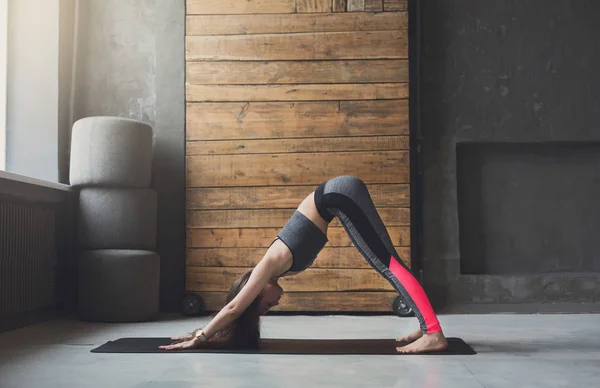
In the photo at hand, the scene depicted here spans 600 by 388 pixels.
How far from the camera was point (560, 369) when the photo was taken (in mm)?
2748

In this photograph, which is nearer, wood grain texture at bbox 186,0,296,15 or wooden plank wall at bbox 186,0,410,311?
wooden plank wall at bbox 186,0,410,311

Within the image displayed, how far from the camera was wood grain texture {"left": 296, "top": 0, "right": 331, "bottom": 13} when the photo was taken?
5.27 metres

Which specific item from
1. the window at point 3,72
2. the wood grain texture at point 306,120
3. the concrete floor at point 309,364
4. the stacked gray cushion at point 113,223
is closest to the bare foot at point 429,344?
the concrete floor at point 309,364

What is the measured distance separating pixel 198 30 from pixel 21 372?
3.27 meters

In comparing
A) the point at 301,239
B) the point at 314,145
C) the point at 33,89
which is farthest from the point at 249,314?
the point at 33,89

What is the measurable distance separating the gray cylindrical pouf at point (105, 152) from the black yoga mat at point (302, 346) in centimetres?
147

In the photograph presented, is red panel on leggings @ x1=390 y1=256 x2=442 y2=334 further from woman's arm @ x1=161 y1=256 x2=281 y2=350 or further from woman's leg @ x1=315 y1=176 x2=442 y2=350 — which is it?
woman's arm @ x1=161 y1=256 x2=281 y2=350

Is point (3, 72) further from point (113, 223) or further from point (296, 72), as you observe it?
point (296, 72)

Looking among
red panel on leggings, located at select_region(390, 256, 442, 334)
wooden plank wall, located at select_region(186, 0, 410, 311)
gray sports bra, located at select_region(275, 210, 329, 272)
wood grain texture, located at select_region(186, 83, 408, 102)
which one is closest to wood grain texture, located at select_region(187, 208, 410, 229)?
wooden plank wall, located at select_region(186, 0, 410, 311)

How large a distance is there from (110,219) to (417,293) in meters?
2.44

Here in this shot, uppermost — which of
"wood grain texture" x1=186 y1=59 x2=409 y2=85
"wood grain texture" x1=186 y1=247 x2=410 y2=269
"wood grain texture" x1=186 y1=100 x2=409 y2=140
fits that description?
"wood grain texture" x1=186 y1=59 x2=409 y2=85

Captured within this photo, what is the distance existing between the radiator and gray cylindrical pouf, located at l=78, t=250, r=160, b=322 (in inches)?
9.5

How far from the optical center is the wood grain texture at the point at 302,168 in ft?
16.9

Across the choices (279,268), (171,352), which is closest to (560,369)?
(279,268)
